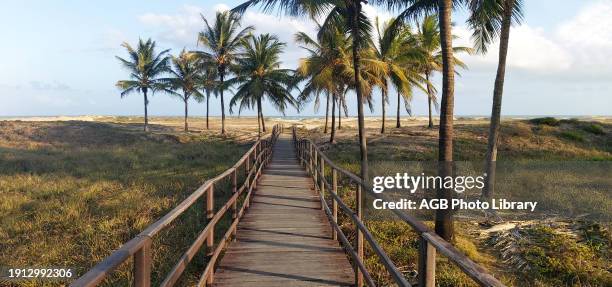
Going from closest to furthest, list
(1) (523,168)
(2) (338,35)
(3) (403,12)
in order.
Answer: (3) (403,12), (1) (523,168), (2) (338,35)

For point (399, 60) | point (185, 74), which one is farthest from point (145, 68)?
point (399, 60)

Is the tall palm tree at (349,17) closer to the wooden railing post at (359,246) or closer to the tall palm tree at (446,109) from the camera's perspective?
the tall palm tree at (446,109)

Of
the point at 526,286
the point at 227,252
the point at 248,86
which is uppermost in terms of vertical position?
the point at 248,86

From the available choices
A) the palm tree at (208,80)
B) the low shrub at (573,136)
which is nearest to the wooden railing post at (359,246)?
the low shrub at (573,136)

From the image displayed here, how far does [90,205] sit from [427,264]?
9.78 meters

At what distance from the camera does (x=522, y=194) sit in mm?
11531

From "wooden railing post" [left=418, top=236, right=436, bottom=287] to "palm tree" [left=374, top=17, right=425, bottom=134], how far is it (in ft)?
34.8

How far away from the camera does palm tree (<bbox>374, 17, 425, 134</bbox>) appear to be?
15592 millimetres

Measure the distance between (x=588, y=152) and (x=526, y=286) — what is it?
17549 mm

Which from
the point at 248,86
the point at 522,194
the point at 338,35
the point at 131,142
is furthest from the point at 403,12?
the point at 131,142

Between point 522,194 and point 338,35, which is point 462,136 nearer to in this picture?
point 338,35

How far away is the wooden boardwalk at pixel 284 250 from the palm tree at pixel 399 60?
6.90 metres

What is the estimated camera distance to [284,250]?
5688mm

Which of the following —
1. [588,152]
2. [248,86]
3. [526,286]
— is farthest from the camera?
[248,86]
